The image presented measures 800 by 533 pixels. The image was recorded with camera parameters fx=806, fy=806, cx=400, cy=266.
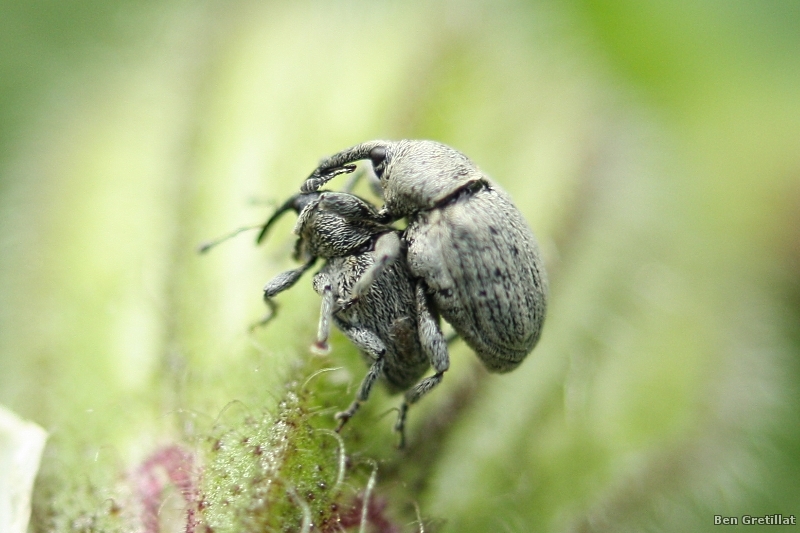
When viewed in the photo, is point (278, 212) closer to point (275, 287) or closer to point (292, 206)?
point (292, 206)

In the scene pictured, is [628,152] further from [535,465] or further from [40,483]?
[40,483]

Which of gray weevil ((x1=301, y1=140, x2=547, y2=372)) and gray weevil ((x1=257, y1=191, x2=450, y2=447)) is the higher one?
gray weevil ((x1=301, y1=140, x2=547, y2=372))

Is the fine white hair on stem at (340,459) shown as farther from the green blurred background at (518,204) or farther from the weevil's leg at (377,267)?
the weevil's leg at (377,267)

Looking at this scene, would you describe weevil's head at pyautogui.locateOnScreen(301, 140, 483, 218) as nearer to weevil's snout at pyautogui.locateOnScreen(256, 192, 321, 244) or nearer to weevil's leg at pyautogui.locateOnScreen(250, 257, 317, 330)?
weevil's snout at pyautogui.locateOnScreen(256, 192, 321, 244)

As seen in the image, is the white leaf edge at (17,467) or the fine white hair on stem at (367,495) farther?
the fine white hair on stem at (367,495)

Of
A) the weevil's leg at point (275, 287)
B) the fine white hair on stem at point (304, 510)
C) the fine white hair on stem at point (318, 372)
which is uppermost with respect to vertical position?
the weevil's leg at point (275, 287)

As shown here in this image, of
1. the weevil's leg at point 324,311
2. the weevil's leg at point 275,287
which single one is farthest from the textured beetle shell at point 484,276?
the weevil's leg at point 275,287

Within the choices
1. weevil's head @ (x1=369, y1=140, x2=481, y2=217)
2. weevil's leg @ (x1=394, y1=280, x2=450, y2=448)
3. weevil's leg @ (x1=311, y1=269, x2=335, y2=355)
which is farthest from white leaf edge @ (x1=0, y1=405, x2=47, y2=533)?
weevil's head @ (x1=369, y1=140, x2=481, y2=217)
